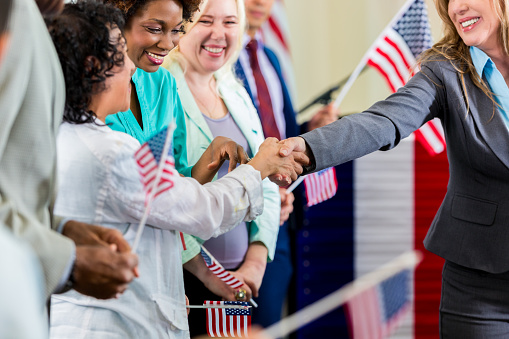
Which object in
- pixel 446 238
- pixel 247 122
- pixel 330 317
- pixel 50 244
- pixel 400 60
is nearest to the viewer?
pixel 50 244

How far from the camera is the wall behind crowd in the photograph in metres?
4.65

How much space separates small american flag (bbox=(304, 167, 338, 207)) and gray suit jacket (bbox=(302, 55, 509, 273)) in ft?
2.86

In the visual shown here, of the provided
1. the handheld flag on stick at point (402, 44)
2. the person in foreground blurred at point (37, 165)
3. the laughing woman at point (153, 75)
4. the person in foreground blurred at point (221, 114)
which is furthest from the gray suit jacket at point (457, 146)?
the handheld flag on stick at point (402, 44)

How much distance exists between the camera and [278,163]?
188 centimetres

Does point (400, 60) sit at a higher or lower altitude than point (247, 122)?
higher

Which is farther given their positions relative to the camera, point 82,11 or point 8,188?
point 82,11

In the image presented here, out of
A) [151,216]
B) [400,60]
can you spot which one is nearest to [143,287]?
[151,216]

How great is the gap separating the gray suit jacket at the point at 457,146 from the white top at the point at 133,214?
39 centimetres

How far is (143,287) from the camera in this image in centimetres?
153

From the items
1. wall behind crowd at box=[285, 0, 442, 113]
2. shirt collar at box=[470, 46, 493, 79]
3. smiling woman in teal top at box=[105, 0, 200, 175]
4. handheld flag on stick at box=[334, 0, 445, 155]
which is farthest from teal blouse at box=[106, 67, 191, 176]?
wall behind crowd at box=[285, 0, 442, 113]

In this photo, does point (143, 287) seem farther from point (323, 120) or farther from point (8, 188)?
point (323, 120)

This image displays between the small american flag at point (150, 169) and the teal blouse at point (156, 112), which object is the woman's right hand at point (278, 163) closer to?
the teal blouse at point (156, 112)

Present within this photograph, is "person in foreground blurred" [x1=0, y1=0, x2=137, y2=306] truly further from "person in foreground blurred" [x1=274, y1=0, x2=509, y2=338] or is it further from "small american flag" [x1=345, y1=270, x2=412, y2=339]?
"small american flag" [x1=345, y1=270, x2=412, y2=339]

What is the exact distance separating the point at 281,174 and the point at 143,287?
529 mm
